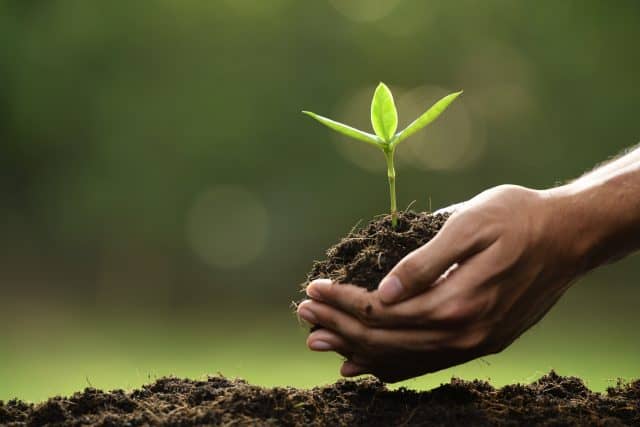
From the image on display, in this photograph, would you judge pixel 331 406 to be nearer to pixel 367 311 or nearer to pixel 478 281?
pixel 367 311

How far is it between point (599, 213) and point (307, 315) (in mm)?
717

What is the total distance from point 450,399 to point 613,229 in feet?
1.84

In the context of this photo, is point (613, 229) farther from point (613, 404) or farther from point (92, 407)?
point (92, 407)

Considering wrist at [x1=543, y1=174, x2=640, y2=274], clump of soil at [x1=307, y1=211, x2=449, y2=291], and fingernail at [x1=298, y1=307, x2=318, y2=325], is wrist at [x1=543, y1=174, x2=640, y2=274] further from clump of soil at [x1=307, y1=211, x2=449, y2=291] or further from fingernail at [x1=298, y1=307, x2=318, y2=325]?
fingernail at [x1=298, y1=307, x2=318, y2=325]

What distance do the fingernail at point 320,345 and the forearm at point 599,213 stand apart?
→ 22.6 inches

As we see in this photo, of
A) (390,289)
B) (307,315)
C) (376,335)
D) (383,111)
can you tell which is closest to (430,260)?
(390,289)

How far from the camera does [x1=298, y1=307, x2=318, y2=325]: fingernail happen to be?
1.58 m

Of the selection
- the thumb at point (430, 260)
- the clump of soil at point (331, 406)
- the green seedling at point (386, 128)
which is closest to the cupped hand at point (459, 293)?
the thumb at point (430, 260)

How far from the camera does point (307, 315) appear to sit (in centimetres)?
159

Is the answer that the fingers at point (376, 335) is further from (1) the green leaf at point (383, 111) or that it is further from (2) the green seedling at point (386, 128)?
(1) the green leaf at point (383, 111)

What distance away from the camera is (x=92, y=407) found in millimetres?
1638

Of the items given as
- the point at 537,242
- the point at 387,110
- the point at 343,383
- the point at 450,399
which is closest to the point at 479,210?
the point at 537,242

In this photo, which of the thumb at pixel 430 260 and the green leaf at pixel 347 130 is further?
the green leaf at pixel 347 130

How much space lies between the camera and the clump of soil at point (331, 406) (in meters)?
1.49
